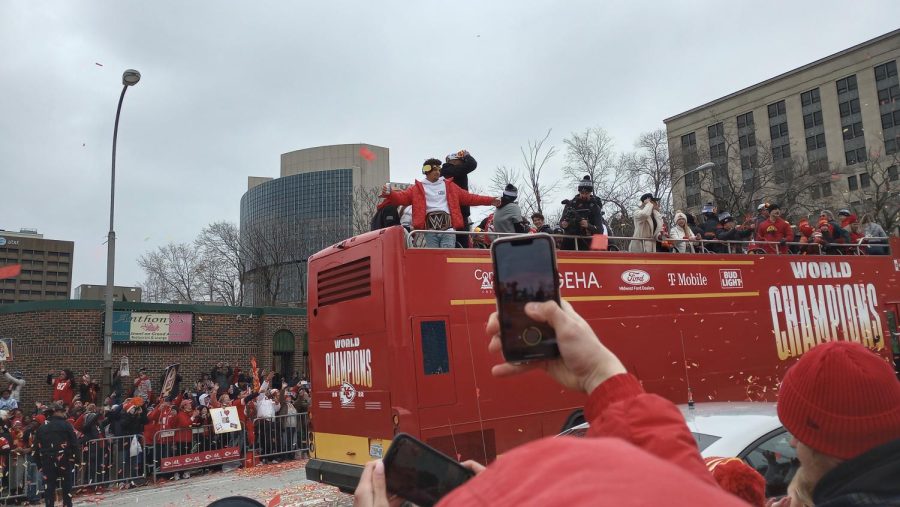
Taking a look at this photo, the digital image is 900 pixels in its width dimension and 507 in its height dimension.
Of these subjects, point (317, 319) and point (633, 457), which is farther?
point (317, 319)

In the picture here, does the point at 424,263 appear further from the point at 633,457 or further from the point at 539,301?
the point at 633,457

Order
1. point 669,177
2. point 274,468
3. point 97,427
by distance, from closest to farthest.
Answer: point 97,427 < point 274,468 < point 669,177

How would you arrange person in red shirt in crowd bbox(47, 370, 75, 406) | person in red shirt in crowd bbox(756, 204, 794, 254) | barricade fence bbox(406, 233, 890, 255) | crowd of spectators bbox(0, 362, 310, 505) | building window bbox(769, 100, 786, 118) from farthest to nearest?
building window bbox(769, 100, 786, 118) → person in red shirt in crowd bbox(47, 370, 75, 406) → person in red shirt in crowd bbox(756, 204, 794, 254) → crowd of spectators bbox(0, 362, 310, 505) → barricade fence bbox(406, 233, 890, 255)

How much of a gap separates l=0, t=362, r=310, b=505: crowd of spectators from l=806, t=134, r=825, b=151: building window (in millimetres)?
81743

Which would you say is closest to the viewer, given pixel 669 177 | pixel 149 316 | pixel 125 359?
pixel 125 359

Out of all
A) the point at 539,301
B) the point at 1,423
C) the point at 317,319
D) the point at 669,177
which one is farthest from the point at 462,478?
the point at 669,177

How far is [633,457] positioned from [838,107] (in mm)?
90793

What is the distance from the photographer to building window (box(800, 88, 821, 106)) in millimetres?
78363

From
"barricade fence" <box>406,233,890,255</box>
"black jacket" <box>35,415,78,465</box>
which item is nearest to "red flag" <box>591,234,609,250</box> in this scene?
"barricade fence" <box>406,233,890,255</box>

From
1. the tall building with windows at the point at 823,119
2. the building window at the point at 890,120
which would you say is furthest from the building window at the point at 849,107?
the building window at the point at 890,120

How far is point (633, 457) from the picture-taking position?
71 cm

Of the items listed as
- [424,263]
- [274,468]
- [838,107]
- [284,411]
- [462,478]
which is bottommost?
[274,468]

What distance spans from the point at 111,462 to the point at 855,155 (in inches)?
3378

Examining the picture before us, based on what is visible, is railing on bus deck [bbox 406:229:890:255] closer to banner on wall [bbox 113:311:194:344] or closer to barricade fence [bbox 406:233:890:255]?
barricade fence [bbox 406:233:890:255]
